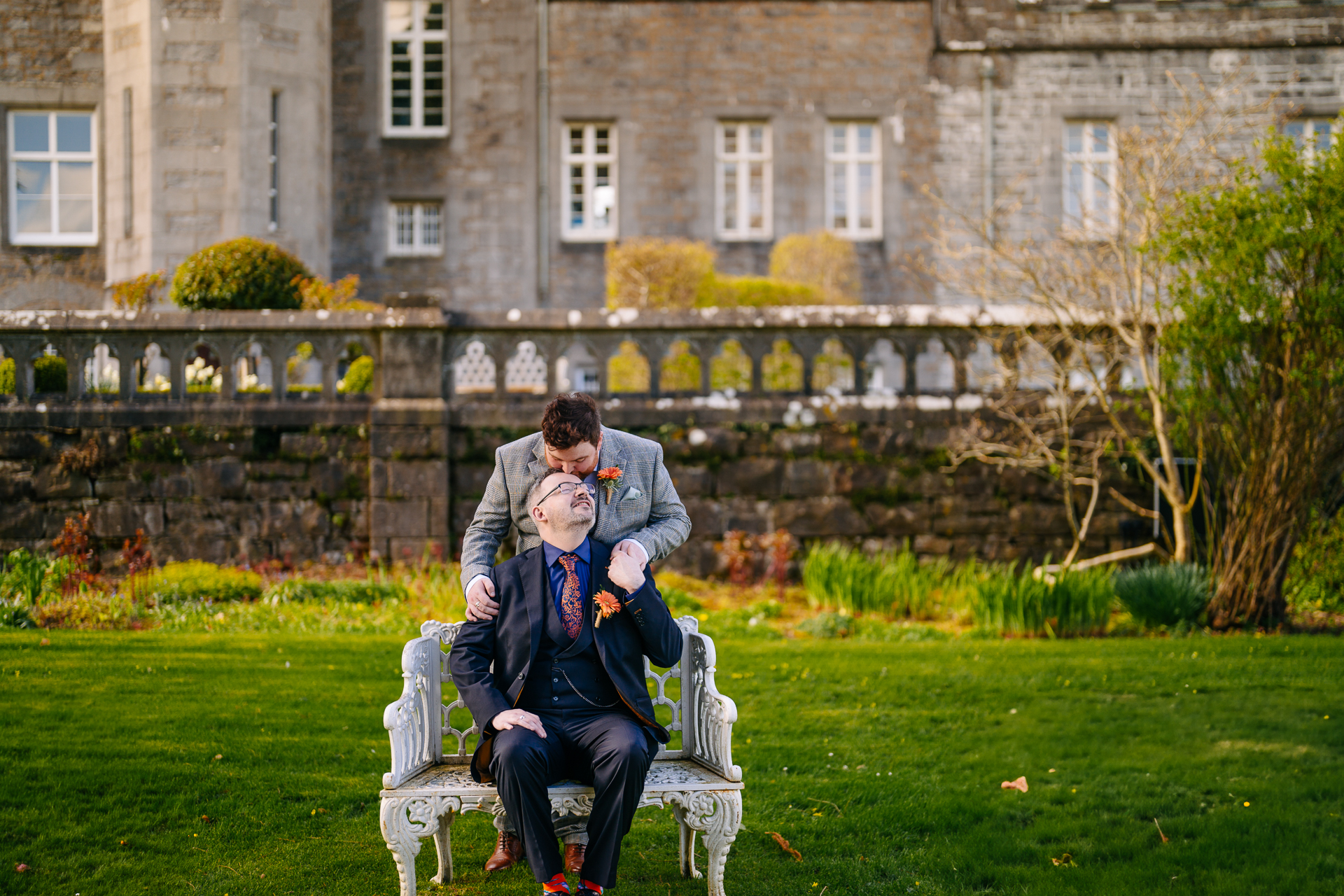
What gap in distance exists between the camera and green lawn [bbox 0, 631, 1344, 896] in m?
3.72

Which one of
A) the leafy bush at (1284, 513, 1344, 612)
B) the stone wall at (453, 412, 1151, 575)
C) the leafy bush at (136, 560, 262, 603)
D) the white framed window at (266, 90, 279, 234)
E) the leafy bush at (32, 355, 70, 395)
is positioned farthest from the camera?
the white framed window at (266, 90, 279, 234)

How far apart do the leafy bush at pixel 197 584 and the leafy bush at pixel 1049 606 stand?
5.53 m

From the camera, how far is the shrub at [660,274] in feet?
51.0

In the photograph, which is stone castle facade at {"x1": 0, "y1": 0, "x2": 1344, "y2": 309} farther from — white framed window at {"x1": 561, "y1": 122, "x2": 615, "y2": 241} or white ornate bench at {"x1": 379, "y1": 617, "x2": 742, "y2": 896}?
white ornate bench at {"x1": 379, "y1": 617, "x2": 742, "y2": 896}

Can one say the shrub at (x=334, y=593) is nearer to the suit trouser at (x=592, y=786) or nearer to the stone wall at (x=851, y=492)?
the stone wall at (x=851, y=492)

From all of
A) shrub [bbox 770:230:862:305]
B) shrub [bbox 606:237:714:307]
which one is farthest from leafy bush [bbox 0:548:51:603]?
shrub [bbox 770:230:862:305]

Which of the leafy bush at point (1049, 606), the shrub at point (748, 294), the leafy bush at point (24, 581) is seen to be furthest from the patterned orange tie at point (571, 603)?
the shrub at point (748, 294)

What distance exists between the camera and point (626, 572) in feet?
11.3

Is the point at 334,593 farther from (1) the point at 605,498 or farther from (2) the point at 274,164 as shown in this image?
(2) the point at 274,164

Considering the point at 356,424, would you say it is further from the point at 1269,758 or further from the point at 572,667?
the point at 1269,758

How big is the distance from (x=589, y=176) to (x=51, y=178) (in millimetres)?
8859

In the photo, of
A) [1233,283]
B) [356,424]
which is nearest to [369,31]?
[356,424]

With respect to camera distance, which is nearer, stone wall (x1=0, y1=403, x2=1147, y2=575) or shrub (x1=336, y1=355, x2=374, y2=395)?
stone wall (x1=0, y1=403, x2=1147, y2=575)

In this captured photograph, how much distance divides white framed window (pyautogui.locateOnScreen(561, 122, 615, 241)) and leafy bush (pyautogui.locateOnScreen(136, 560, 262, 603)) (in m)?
12.1
